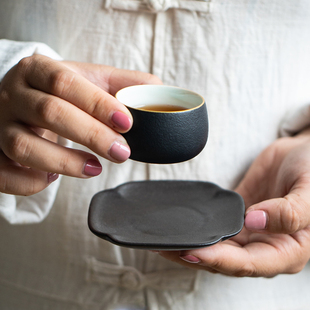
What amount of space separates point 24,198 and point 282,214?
25.8 inches

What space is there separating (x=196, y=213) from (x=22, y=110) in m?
0.46

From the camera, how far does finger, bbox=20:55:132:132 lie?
562 mm

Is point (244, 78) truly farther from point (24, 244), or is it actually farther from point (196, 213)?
point (24, 244)

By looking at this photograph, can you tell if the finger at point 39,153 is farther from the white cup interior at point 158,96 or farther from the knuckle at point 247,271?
the knuckle at point 247,271

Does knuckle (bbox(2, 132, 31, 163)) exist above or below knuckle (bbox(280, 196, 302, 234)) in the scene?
above

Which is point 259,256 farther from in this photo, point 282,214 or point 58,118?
point 58,118

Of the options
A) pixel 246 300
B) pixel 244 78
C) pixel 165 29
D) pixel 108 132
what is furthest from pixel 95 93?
pixel 246 300

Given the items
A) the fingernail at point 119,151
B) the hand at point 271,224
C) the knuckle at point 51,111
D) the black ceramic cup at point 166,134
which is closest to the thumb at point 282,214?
the hand at point 271,224

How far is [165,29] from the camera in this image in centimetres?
86

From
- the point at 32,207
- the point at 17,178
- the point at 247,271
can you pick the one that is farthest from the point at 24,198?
the point at 247,271

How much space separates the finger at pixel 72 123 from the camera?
559 millimetres

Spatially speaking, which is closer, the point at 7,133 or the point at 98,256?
the point at 7,133

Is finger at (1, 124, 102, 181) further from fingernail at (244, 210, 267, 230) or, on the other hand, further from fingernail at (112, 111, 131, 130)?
fingernail at (244, 210, 267, 230)

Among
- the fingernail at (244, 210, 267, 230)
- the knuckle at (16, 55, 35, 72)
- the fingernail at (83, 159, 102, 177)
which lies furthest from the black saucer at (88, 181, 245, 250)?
the knuckle at (16, 55, 35, 72)
